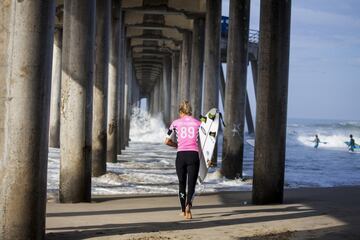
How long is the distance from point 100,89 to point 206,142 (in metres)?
5.10

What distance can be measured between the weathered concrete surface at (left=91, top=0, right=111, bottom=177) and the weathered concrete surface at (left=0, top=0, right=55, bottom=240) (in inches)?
279

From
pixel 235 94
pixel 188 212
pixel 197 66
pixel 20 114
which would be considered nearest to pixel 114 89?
pixel 197 66

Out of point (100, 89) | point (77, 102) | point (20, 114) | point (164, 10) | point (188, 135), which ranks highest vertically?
point (164, 10)

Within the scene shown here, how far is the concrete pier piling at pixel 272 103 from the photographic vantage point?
329 inches

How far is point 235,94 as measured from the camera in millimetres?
13422

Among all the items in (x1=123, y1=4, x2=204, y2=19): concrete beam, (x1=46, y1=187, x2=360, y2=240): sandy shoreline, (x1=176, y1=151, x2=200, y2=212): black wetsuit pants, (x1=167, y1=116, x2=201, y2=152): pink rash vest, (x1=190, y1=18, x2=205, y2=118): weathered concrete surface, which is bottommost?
(x1=46, y1=187, x2=360, y2=240): sandy shoreline

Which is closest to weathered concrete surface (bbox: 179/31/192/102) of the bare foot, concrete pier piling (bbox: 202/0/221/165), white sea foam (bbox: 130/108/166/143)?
concrete pier piling (bbox: 202/0/221/165)

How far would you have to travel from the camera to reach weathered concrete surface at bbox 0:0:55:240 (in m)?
4.76

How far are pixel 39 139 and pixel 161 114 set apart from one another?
1537 inches

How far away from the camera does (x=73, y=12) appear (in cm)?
849

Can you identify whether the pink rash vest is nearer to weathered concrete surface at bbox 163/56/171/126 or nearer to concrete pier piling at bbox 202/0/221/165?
concrete pier piling at bbox 202/0/221/165

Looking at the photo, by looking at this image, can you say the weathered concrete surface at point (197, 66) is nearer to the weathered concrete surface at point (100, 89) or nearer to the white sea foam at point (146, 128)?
the weathered concrete surface at point (100, 89)

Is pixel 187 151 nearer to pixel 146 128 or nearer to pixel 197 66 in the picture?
pixel 197 66

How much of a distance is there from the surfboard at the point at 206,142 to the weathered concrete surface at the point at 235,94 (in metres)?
5.33
